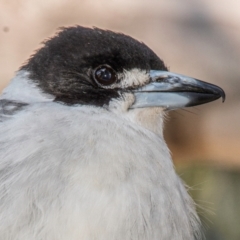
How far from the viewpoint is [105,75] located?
2145 mm

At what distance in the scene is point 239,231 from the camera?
3582 mm

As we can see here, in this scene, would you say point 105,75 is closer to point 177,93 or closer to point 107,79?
point 107,79

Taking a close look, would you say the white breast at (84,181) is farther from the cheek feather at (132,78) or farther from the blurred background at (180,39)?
the blurred background at (180,39)

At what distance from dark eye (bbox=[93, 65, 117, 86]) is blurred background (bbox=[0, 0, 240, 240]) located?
2.26 meters

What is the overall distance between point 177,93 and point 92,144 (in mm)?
379

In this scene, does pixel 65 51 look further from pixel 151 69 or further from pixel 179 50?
pixel 179 50

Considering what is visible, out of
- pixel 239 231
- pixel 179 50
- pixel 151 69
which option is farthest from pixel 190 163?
pixel 151 69

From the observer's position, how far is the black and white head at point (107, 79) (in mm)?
Answer: 2146

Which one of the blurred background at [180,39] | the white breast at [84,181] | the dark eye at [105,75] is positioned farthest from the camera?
the blurred background at [180,39]

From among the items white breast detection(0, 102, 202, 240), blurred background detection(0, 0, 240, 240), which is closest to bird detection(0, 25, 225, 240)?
white breast detection(0, 102, 202, 240)

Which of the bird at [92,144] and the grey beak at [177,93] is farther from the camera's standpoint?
the grey beak at [177,93]

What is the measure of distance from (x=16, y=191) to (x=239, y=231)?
1.97 meters

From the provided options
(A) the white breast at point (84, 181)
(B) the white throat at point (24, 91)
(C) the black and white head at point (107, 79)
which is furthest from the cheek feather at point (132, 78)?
(B) the white throat at point (24, 91)

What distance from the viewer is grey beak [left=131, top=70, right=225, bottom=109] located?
2.18m
